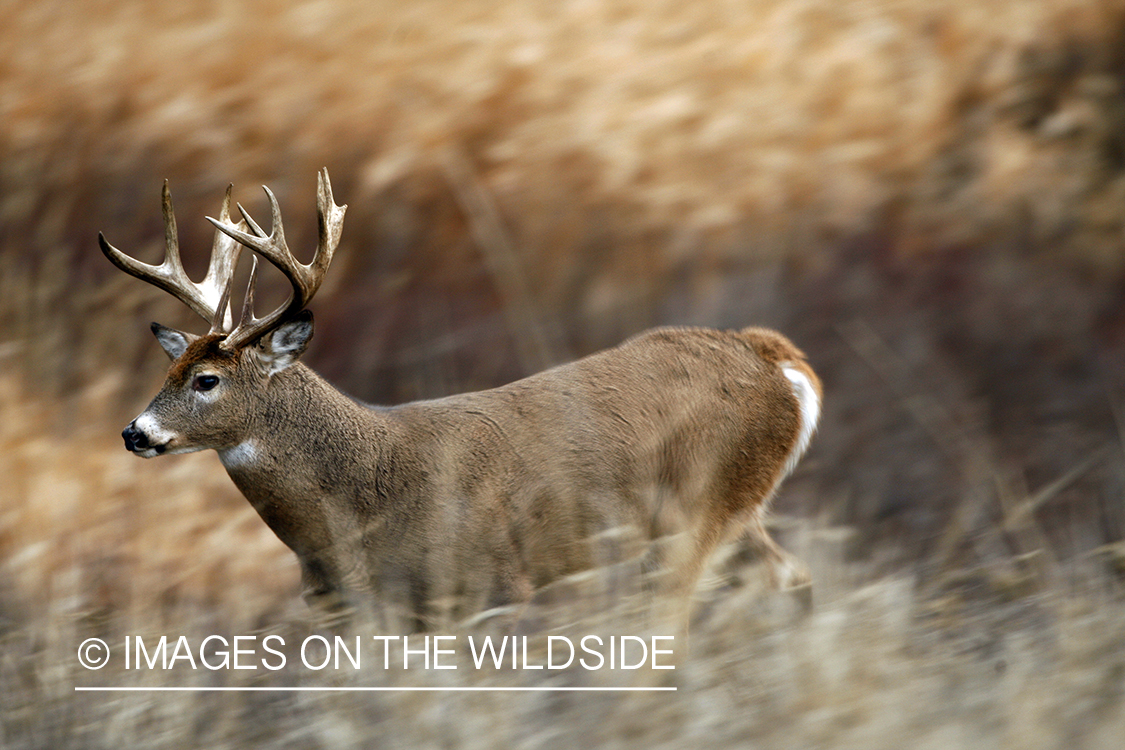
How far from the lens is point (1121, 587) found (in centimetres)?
422

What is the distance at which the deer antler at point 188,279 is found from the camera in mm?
4484

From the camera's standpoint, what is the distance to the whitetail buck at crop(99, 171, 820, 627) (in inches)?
171

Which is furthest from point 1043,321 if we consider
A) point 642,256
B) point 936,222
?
point 642,256

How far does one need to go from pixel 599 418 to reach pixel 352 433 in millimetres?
975

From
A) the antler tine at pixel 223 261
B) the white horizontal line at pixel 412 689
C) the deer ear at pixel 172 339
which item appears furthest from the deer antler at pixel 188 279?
the white horizontal line at pixel 412 689

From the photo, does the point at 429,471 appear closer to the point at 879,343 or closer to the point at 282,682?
the point at 282,682

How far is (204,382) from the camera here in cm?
431

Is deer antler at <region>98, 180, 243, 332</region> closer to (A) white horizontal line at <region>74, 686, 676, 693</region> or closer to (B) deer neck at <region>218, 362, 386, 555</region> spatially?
(B) deer neck at <region>218, 362, 386, 555</region>

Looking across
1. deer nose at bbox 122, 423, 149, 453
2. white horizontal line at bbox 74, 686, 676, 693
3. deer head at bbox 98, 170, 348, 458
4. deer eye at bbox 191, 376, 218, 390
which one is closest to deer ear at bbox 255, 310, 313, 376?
deer head at bbox 98, 170, 348, 458

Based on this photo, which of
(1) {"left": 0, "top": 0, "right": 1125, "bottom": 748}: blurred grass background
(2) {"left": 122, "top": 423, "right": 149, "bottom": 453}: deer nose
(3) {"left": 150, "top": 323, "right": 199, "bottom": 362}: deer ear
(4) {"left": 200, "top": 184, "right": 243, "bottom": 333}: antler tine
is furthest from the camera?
(1) {"left": 0, "top": 0, "right": 1125, "bottom": 748}: blurred grass background

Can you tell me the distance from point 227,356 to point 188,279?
46cm

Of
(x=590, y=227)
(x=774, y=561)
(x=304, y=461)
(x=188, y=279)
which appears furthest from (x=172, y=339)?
(x=590, y=227)

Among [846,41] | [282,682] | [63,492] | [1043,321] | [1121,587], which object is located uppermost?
[846,41]

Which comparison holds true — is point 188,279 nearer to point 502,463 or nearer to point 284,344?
point 284,344
